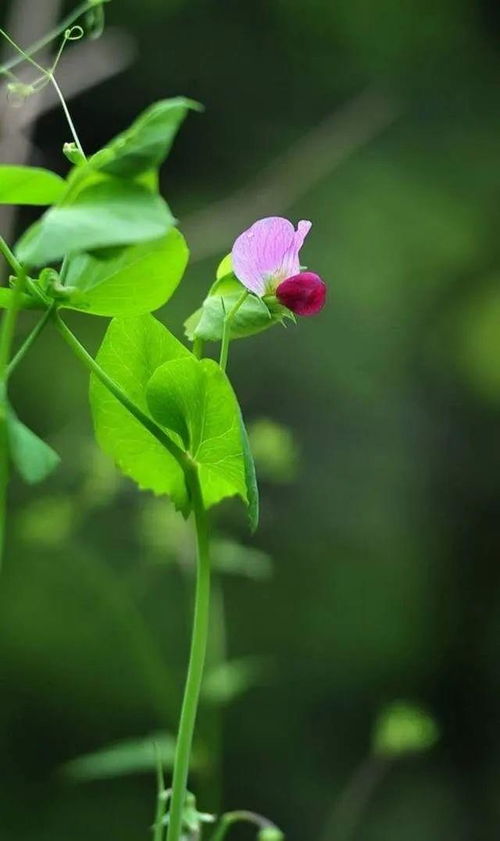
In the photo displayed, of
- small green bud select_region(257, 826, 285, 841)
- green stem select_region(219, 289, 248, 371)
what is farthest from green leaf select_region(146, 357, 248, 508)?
small green bud select_region(257, 826, 285, 841)

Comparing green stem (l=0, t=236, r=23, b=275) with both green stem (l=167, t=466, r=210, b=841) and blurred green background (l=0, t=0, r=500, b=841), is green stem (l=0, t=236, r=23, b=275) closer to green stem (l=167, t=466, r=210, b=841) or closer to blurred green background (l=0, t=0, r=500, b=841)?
green stem (l=167, t=466, r=210, b=841)

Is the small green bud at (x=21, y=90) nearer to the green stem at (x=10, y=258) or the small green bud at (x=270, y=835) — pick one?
the green stem at (x=10, y=258)

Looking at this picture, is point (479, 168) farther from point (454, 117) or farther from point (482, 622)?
point (482, 622)

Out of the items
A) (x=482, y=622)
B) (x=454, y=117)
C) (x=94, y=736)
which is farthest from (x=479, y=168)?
(x=94, y=736)

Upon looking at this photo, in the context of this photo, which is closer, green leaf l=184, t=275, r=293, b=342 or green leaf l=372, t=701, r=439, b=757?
green leaf l=184, t=275, r=293, b=342

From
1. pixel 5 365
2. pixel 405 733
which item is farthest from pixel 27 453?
pixel 405 733

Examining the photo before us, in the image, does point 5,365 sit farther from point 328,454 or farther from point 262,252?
point 328,454

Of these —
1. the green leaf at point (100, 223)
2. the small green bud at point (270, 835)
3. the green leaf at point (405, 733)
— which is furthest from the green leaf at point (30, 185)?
the green leaf at point (405, 733)
